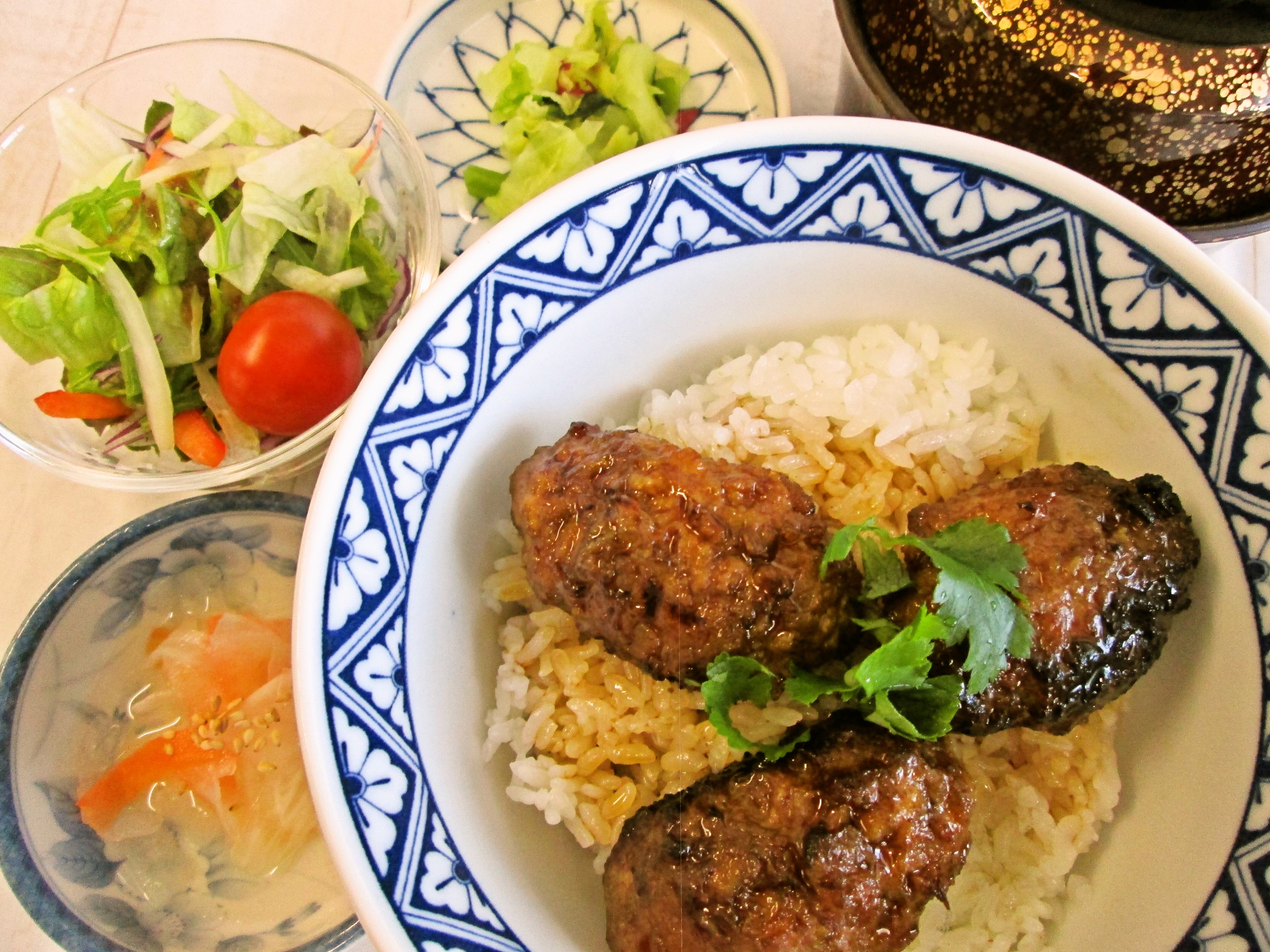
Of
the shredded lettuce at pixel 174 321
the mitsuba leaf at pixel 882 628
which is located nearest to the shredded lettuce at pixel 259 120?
the shredded lettuce at pixel 174 321

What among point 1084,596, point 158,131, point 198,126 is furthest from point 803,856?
point 158,131

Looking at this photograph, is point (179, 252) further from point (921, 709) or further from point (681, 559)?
point (921, 709)

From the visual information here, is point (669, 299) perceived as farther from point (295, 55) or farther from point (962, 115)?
point (295, 55)

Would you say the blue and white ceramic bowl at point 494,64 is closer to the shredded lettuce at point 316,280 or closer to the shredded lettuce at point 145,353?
the shredded lettuce at point 316,280

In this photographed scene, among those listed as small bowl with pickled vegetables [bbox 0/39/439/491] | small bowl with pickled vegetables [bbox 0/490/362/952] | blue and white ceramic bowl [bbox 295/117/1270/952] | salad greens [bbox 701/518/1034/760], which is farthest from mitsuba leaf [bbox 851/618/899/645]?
small bowl with pickled vegetables [bbox 0/39/439/491]

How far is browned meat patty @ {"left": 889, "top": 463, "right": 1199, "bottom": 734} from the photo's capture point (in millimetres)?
1527

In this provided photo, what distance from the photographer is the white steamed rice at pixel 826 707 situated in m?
1.77

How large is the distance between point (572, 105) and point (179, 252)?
1.36m

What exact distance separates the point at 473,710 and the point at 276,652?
0.85 metres

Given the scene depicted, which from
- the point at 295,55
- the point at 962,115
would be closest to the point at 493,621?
the point at 962,115

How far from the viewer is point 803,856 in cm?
143

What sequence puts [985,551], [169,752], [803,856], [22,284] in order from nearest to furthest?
1. [803,856]
2. [985,551]
3. [169,752]
4. [22,284]

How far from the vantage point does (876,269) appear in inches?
74.9

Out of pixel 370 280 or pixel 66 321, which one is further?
pixel 370 280
